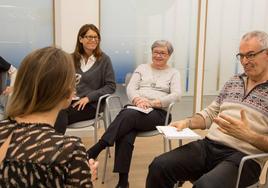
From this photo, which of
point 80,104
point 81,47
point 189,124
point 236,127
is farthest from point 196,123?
point 81,47

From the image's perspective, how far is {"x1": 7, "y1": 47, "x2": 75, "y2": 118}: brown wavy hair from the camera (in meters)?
1.12

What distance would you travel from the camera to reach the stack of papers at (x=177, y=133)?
6.79ft

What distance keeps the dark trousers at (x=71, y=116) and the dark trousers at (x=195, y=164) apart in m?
1.12

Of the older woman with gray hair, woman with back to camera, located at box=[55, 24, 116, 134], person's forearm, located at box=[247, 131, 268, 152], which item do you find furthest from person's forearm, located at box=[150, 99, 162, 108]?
person's forearm, located at box=[247, 131, 268, 152]

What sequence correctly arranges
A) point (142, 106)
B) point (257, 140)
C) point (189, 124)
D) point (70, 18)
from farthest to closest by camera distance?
point (70, 18) < point (142, 106) < point (189, 124) < point (257, 140)

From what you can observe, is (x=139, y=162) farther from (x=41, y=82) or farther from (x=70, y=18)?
(x=41, y=82)

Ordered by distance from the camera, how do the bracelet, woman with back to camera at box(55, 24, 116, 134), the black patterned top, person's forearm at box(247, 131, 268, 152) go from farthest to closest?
woman with back to camera at box(55, 24, 116, 134), the bracelet, person's forearm at box(247, 131, 268, 152), the black patterned top

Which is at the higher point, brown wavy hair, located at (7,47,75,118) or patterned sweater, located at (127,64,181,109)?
brown wavy hair, located at (7,47,75,118)

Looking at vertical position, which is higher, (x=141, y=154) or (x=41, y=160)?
(x=41, y=160)

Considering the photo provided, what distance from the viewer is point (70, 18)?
151 inches

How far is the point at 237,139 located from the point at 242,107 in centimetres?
20

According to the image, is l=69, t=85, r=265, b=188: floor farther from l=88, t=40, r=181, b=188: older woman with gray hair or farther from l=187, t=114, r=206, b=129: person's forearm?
l=187, t=114, r=206, b=129: person's forearm

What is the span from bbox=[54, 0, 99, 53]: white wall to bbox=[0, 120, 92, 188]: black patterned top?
282 centimetres

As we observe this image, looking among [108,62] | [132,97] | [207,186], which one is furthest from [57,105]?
[108,62]
